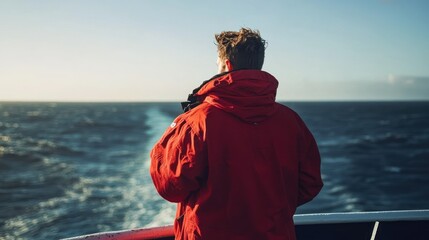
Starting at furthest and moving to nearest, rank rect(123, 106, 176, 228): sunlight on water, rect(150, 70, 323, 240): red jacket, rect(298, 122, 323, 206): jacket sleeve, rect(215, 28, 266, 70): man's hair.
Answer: rect(123, 106, 176, 228): sunlight on water
rect(298, 122, 323, 206): jacket sleeve
rect(215, 28, 266, 70): man's hair
rect(150, 70, 323, 240): red jacket

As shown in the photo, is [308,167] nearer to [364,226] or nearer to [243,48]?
[243,48]

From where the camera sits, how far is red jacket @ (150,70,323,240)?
60.7 inches

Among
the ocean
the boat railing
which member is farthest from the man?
the ocean

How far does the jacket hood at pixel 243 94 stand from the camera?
1.55 metres

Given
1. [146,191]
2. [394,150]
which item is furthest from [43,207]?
[394,150]

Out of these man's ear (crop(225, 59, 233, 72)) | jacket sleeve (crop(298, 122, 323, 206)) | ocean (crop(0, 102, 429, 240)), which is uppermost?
man's ear (crop(225, 59, 233, 72))

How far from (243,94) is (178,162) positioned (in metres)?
0.37

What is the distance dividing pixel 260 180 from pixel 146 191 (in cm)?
1177

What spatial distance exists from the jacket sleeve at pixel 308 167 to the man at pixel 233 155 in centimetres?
11

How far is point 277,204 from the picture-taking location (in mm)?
1638

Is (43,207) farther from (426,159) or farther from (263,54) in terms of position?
(426,159)

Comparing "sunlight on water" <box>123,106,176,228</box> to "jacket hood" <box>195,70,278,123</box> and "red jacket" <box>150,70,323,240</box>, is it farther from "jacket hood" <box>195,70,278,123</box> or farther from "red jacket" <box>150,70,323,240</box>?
"jacket hood" <box>195,70,278,123</box>

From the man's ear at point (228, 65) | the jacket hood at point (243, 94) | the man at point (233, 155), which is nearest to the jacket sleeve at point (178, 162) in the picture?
the man at point (233, 155)

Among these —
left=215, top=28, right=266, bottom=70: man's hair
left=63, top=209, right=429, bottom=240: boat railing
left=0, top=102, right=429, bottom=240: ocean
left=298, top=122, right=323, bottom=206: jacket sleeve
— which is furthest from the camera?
left=0, top=102, right=429, bottom=240: ocean
